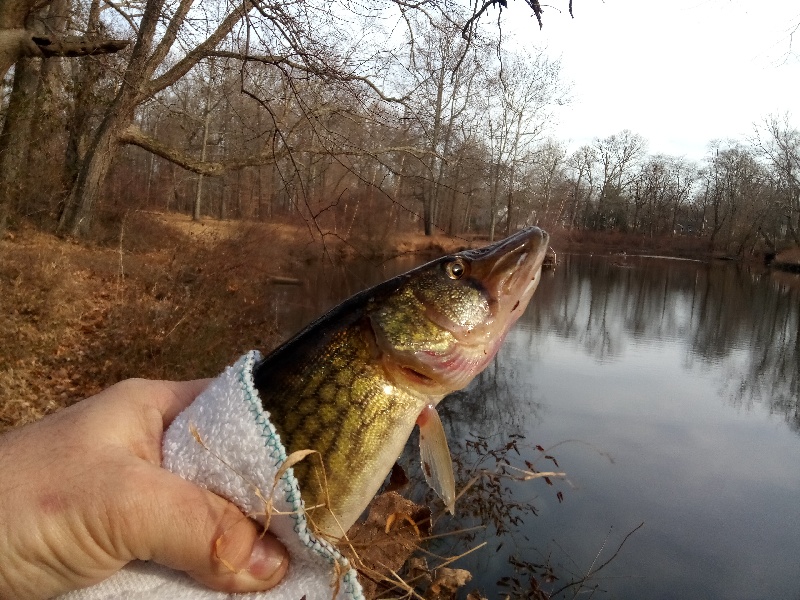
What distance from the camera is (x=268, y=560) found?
1.55m

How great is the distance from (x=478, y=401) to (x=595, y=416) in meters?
1.96

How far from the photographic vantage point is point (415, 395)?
1.75 m

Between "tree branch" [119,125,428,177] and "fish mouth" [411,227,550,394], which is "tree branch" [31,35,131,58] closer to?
"fish mouth" [411,227,550,394]

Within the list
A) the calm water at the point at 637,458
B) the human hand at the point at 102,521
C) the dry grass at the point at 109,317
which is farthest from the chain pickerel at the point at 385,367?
the dry grass at the point at 109,317

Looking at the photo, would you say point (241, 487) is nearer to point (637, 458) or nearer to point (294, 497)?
point (294, 497)

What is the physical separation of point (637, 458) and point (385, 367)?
7.24 meters

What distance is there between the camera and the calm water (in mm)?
5582

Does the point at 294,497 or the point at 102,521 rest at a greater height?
the point at 294,497

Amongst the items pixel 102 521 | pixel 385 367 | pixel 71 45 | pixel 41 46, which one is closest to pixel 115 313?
pixel 41 46

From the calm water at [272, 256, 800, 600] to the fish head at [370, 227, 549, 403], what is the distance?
3989mm

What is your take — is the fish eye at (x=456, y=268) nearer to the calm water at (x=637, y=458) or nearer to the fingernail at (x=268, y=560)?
the fingernail at (x=268, y=560)

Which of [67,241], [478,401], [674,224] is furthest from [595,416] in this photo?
[674,224]

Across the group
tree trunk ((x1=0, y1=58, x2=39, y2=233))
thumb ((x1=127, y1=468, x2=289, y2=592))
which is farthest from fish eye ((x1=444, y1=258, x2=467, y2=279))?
tree trunk ((x1=0, y1=58, x2=39, y2=233))

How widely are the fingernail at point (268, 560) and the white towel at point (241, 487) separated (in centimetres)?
3
